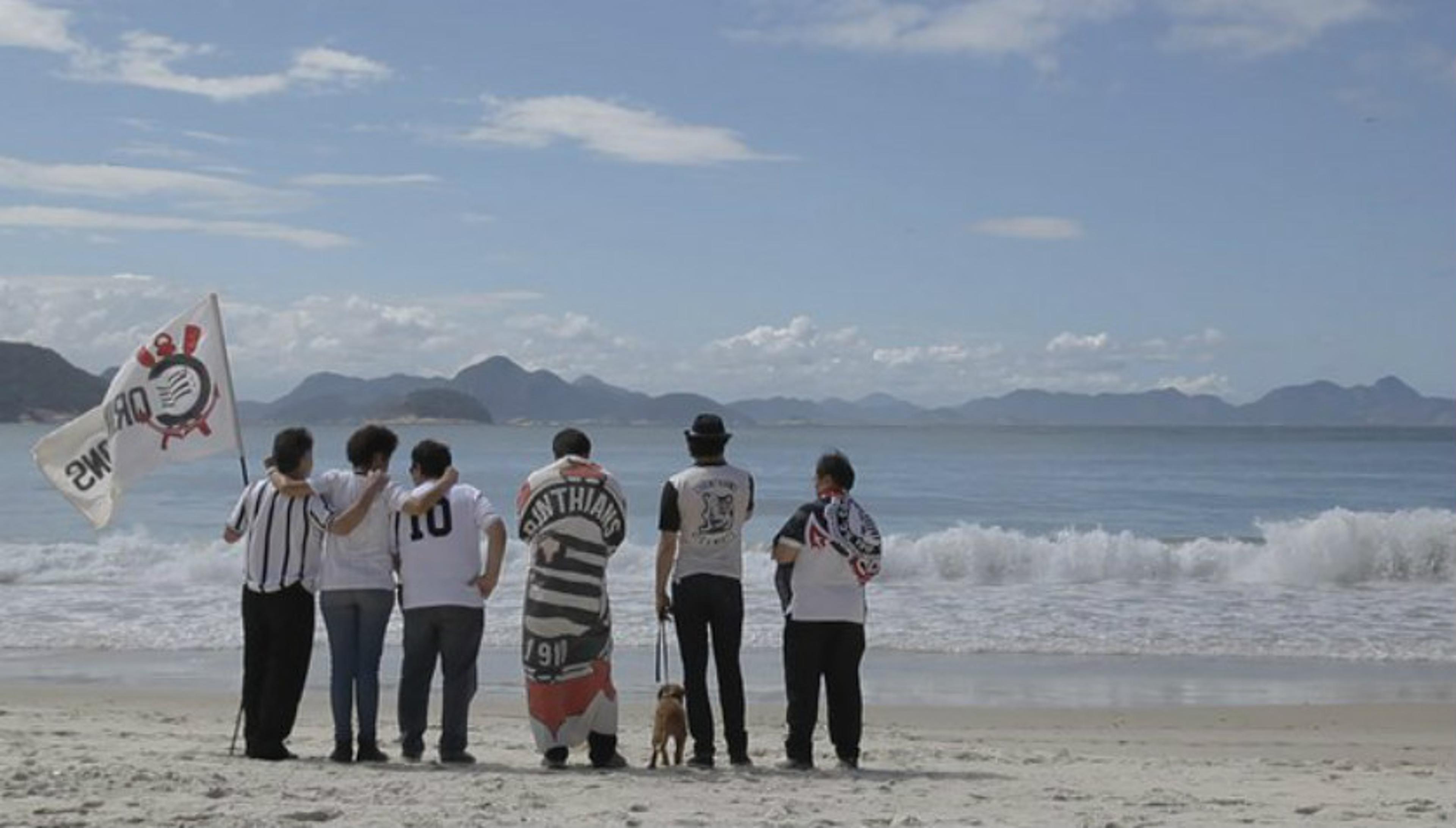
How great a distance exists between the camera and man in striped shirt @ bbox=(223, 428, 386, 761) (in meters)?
8.05

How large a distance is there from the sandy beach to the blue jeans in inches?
11.2

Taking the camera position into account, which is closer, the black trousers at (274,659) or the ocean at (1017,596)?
the black trousers at (274,659)

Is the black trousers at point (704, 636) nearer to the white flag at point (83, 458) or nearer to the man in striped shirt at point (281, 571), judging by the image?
the man in striped shirt at point (281, 571)

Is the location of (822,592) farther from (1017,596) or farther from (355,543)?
(1017,596)

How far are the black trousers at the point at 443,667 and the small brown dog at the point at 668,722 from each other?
923 millimetres

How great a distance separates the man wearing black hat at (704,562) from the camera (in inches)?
322

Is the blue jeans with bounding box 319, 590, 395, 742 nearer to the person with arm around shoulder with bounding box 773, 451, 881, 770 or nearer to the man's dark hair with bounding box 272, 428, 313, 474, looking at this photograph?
the man's dark hair with bounding box 272, 428, 313, 474

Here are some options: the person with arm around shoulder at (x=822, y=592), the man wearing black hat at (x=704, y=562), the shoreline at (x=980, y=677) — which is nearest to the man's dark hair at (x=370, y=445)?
the man wearing black hat at (x=704, y=562)

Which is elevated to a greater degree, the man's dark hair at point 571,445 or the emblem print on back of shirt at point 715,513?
the man's dark hair at point 571,445

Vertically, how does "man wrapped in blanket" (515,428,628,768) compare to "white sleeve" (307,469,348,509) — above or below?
below

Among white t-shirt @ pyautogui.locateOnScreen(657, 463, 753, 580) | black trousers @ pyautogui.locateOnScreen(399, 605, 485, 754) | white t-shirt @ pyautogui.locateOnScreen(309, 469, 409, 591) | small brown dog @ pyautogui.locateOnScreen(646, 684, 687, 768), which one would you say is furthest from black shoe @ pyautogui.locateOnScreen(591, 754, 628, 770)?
white t-shirt @ pyautogui.locateOnScreen(309, 469, 409, 591)

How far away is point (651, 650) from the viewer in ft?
50.1

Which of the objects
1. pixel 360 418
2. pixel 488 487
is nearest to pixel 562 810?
pixel 488 487

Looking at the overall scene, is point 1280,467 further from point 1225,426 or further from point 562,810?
point 1225,426
